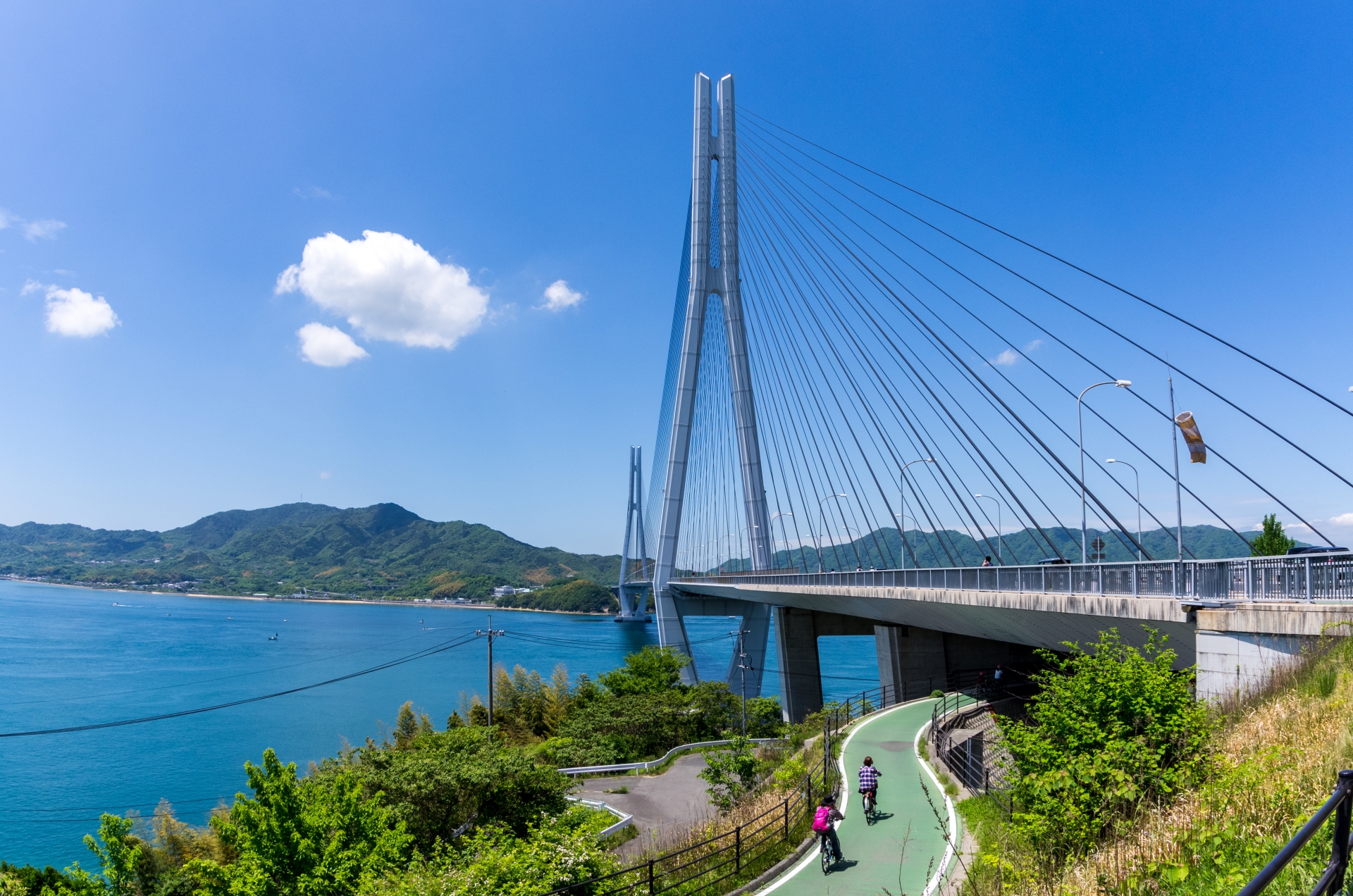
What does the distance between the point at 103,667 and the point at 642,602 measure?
76300 millimetres

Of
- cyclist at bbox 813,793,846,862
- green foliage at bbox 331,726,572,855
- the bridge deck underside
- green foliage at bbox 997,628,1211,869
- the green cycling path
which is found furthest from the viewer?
green foliage at bbox 331,726,572,855

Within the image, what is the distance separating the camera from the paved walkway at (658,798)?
58.2ft

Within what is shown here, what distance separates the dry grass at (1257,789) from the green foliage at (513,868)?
6.16m

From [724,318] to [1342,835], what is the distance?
127 ft

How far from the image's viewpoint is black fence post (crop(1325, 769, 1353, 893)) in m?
2.51

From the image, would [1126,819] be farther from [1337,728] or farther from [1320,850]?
[1320,850]

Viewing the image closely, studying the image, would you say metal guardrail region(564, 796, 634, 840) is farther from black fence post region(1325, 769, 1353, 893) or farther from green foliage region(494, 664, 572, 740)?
green foliage region(494, 664, 572, 740)

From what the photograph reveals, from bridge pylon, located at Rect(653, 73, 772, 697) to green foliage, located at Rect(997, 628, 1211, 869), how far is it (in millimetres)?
28199

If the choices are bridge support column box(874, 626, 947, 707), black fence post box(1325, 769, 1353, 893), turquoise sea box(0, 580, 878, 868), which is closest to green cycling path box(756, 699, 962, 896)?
black fence post box(1325, 769, 1353, 893)

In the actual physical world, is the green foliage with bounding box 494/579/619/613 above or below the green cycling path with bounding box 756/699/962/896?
below

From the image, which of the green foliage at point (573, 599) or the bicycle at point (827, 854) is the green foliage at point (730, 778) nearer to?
the bicycle at point (827, 854)

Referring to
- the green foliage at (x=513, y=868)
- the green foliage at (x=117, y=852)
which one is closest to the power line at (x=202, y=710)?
the green foliage at (x=117, y=852)

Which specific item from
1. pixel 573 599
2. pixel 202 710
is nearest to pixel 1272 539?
pixel 202 710

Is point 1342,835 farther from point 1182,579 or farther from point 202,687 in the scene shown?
point 202,687
